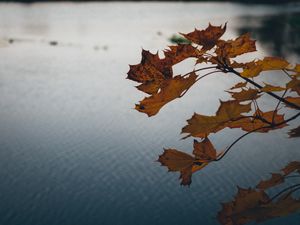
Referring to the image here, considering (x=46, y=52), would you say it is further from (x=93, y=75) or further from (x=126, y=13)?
(x=126, y=13)

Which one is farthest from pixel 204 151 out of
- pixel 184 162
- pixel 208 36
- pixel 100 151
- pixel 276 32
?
pixel 276 32

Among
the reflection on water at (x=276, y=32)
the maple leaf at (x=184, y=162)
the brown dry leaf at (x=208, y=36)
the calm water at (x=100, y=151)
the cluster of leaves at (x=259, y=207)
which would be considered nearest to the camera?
the cluster of leaves at (x=259, y=207)

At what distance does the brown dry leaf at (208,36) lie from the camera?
1227 mm

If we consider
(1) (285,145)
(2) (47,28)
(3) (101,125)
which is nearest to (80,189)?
(3) (101,125)

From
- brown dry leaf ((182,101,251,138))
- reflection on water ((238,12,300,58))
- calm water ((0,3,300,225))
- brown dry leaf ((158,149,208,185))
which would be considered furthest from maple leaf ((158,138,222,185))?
reflection on water ((238,12,300,58))

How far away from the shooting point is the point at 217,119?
122 cm

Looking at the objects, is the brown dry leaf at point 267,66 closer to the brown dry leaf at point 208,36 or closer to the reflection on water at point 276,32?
the brown dry leaf at point 208,36

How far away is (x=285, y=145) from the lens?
10367 millimetres

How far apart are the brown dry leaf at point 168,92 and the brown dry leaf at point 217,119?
0.10 m

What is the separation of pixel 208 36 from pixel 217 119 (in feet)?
0.89

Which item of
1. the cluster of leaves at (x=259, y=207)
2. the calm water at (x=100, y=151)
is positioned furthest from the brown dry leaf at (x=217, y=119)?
the calm water at (x=100, y=151)

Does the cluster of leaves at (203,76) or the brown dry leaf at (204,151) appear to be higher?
the cluster of leaves at (203,76)

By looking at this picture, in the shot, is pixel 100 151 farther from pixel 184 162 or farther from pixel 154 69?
pixel 154 69

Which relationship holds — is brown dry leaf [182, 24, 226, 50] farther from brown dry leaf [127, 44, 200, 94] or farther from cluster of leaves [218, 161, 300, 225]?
cluster of leaves [218, 161, 300, 225]
